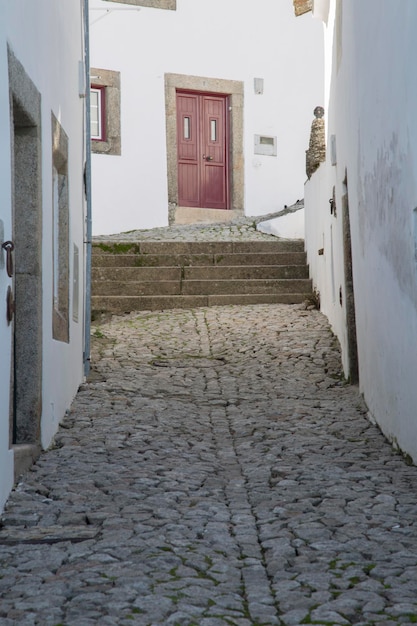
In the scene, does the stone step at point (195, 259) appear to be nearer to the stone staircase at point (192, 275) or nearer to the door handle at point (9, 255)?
the stone staircase at point (192, 275)

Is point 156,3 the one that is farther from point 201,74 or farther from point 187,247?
point 187,247

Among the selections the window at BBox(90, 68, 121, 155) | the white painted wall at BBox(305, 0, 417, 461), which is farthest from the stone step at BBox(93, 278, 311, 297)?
the window at BBox(90, 68, 121, 155)

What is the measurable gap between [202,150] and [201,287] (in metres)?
5.90

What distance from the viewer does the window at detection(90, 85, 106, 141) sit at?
649 inches

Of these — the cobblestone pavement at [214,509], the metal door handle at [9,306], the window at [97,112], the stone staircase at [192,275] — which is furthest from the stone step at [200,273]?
the metal door handle at [9,306]

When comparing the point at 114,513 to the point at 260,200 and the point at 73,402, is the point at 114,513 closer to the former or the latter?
the point at 73,402

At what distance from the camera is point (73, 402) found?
25.6 feet

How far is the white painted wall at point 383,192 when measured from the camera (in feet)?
17.9

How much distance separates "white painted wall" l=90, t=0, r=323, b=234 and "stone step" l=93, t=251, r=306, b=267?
350 centimetres

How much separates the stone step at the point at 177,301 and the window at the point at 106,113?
508 centimetres

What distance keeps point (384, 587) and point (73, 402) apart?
452 centimetres

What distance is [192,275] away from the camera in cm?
1276

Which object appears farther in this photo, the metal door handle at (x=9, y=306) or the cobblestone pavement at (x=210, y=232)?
the cobblestone pavement at (x=210, y=232)

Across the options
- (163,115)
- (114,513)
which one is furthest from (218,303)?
(114,513)
